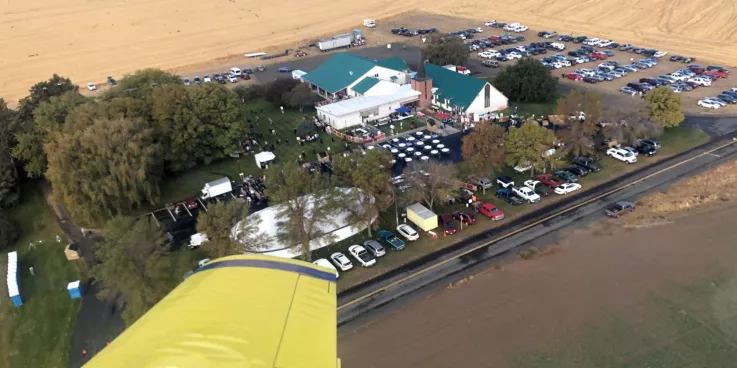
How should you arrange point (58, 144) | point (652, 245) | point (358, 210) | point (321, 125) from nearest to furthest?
point (652, 245) → point (358, 210) → point (58, 144) → point (321, 125)

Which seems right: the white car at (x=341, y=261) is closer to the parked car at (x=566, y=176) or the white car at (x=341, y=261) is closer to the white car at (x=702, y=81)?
the parked car at (x=566, y=176)

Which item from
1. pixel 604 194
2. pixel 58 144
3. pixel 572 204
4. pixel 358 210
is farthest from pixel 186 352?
pixel 58 144

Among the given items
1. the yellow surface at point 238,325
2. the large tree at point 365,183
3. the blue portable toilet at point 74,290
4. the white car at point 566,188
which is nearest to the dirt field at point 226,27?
the white car at point 566,188

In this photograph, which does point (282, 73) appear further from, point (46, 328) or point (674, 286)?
point (674, 286)

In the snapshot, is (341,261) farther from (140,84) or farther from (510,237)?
(140,84)

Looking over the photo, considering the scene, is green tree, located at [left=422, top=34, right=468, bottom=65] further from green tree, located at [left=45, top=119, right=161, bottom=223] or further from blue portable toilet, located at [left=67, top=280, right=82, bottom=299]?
blue portable toilet, located at [left=67, top=280, right=82, bottom=299]

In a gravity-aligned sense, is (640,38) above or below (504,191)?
above
